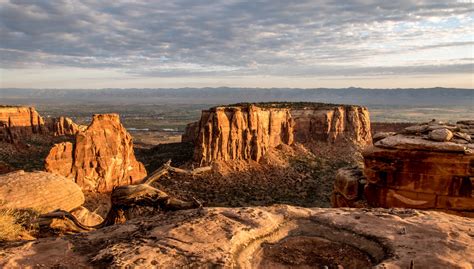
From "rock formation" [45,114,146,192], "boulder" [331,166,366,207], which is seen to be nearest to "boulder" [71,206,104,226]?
"boulder" [331,166,366,207]

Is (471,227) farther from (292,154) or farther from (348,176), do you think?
(292,154)

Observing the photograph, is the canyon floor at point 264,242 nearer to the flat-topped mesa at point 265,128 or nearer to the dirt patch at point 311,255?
the dirt patch at point 311,255

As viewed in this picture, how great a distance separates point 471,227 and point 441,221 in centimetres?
77

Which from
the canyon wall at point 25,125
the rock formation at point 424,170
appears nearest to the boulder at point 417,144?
the rock formation at point 424,170

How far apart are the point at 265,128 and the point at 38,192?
1924 inches

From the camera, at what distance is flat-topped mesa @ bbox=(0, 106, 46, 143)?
213 feet

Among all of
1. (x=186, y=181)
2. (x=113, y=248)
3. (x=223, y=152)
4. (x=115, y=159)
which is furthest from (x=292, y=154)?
(x=113, y=248)

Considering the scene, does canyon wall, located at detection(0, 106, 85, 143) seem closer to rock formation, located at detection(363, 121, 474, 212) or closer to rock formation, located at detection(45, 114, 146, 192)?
rock formation, located at detection(45, 114, 146, 192)

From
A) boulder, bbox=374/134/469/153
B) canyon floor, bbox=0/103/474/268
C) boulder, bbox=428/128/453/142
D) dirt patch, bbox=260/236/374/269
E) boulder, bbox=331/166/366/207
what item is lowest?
boulder, bbox=331/166/366/207

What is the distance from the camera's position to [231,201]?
42.9 m

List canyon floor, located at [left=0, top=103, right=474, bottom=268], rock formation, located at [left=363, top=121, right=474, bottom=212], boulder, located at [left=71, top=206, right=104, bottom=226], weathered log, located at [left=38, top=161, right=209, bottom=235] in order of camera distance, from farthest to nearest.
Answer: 1. rock formation, located at [left=363, top=121, right=474, bottom=212]
2. boulder, located at [left=71, top=206, right=104, bottom=226]
3. weathered log, located at [left=38, top=161, right=209, bottom=235]
4. canyon floor, located at [left=0, top=103, right=474, bottom=268]

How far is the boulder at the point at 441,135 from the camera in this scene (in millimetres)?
19316

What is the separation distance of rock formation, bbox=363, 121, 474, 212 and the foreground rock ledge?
27.7ft

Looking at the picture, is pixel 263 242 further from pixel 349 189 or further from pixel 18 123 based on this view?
pixel 18 123
